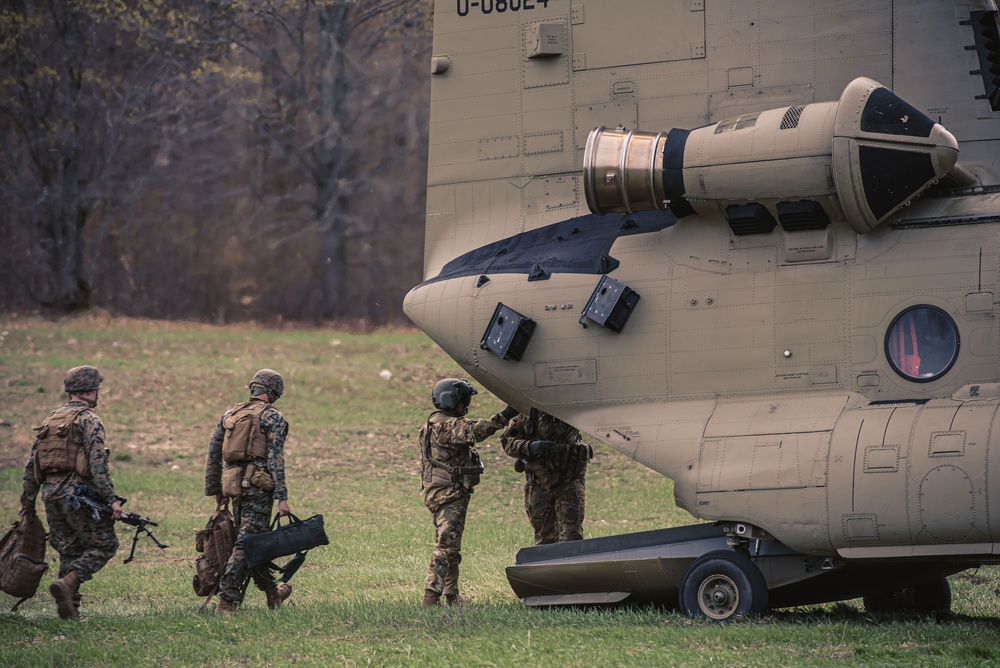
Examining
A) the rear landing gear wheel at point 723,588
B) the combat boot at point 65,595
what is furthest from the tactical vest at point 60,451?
the rear landing gear wheel at point 723,588

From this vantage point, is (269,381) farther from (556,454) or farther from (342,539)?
(342,539)

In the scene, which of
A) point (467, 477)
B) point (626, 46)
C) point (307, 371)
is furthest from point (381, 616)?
point (307, 371)

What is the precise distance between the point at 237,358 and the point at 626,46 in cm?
1496

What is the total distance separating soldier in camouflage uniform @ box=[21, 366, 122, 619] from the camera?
966 centimetres

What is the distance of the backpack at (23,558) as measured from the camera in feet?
31.2

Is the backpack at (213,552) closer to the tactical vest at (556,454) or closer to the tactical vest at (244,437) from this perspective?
the tactical vest at (244,437)

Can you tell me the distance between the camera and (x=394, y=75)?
106ft

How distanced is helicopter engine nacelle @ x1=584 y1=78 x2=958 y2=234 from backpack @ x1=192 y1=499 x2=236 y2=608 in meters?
3.95

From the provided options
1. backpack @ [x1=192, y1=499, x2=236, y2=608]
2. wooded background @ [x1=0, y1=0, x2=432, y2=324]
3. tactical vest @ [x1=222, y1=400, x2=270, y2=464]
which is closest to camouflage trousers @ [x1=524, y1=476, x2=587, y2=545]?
tactical vest @ [x1=222, y1=400, x2=270, y2=464]

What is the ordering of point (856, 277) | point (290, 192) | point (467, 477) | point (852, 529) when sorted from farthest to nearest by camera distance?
point (290, 192) < point (467, 477) < point (856, 277) < point (852, 529)

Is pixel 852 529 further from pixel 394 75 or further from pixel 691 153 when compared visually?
pixel 394 75

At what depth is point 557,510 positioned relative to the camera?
11180 millimetres

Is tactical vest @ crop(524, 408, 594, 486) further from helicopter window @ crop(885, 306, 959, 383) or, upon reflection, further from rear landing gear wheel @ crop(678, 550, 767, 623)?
helicopter window @ crop(885, 306, 959, 383)

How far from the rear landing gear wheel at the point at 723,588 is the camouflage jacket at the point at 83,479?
4571 mm
